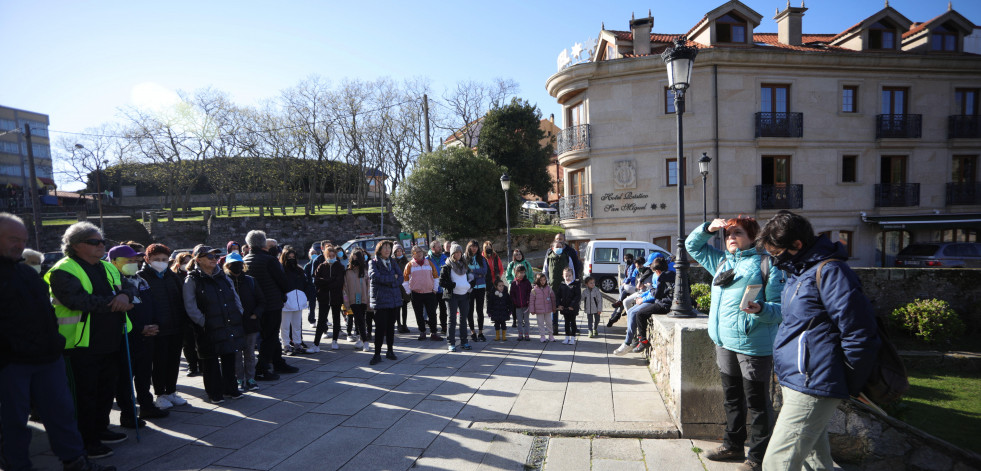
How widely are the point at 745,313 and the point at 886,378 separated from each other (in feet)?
3.31

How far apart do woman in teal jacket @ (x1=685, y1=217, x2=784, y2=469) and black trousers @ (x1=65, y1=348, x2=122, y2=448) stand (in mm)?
5453

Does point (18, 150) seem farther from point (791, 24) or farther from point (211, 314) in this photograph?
point (791, 24)

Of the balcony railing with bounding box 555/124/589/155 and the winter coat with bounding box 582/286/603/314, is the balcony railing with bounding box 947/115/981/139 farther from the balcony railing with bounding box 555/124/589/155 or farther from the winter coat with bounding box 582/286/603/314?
the winter coat with bounding box 582/286/603/314

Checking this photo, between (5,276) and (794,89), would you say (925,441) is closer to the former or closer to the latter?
(5,276)

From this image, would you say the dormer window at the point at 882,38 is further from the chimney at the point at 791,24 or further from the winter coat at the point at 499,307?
the winter coat at the point at 499,307

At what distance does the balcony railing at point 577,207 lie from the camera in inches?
845

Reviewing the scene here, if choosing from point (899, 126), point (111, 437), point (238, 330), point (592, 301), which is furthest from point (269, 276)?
point (899, 126)

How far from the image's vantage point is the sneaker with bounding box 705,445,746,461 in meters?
3.90

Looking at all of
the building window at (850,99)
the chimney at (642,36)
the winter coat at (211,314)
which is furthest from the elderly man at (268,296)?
the building window at (850,99)

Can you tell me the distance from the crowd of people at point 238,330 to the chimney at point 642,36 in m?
16.5

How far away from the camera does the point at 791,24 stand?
2195 centimetres

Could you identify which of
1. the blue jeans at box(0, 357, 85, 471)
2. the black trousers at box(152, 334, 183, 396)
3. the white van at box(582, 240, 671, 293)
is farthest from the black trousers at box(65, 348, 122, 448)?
the white van at box(582, 240, 671, 293)

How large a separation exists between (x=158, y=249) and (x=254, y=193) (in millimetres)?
50551

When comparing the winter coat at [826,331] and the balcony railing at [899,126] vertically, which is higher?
the balcony railing at [899,126]
